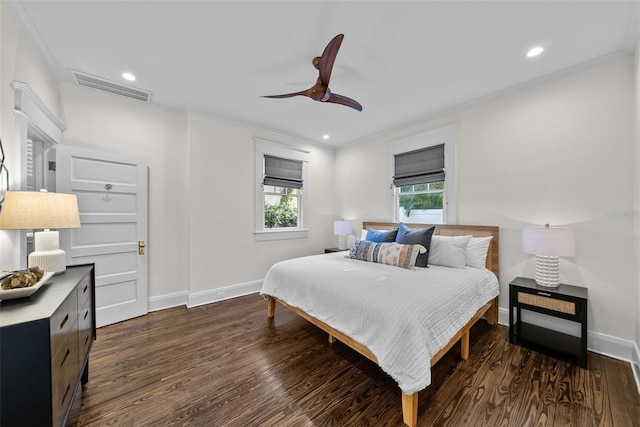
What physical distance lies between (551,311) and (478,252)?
2.65ft

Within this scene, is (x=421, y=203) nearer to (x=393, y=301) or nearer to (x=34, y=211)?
(x=393, y=301)

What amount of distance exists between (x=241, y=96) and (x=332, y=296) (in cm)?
262

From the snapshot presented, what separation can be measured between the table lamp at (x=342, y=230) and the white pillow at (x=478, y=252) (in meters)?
2.11

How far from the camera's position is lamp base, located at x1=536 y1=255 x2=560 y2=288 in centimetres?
238

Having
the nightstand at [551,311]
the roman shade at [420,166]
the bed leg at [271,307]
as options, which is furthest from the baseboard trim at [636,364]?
the bed leg at [271,307]

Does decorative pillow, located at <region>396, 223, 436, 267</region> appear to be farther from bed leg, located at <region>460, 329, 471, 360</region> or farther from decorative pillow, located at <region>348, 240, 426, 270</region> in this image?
bed leg, located at <region>460, 329, 471, 360</region>

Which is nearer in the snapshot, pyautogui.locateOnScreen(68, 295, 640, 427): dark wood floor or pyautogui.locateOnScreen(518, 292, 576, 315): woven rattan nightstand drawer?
pyautogui.locateOnScreen(68, 295, 640, 427): dark wood floor

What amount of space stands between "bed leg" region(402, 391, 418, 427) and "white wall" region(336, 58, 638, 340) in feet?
6.99

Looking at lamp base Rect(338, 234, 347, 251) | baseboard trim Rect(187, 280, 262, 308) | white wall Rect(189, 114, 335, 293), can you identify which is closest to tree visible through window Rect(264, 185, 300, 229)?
white wall Rect(189, 114, 335, 293)

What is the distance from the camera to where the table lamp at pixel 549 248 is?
7.32ft

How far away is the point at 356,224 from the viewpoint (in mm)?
4781

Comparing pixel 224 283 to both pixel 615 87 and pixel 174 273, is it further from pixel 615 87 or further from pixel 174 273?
pixel 615 87

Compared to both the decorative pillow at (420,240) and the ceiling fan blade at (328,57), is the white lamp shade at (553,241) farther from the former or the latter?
the ceiling fan blade at (328,57)

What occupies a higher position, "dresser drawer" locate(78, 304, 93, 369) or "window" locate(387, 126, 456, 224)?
"window" locate(387, 126, 456, 224)
